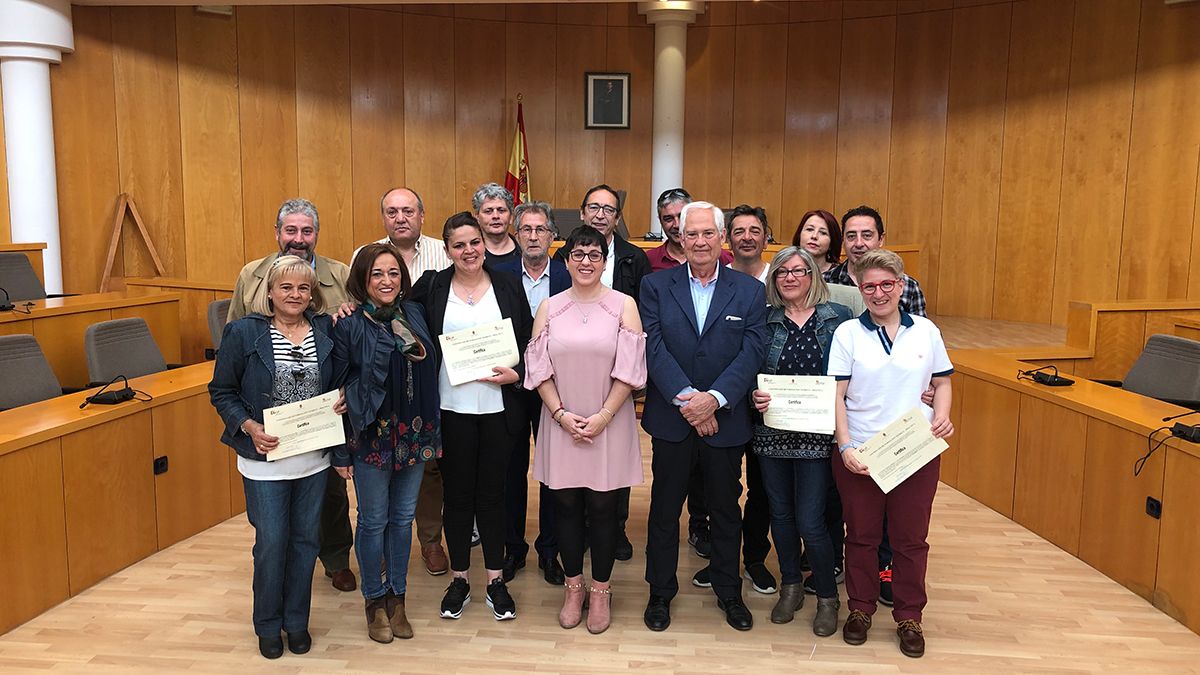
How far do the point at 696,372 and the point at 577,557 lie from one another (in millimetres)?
769

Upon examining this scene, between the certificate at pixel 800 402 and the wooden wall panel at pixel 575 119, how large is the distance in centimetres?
762

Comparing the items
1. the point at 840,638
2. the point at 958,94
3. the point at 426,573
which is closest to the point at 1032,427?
the point at 840,638

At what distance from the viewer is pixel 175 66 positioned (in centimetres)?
809

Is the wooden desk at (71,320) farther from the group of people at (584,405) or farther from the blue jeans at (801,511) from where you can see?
the blue jeans at (801,511)

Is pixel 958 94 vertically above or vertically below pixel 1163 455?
above

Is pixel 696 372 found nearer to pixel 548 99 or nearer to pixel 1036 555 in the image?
pixel 1036 555

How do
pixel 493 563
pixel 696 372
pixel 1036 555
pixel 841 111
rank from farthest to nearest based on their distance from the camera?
pixel 841 111, pixel 1036 555, pixel 493 563, pixel 696 372

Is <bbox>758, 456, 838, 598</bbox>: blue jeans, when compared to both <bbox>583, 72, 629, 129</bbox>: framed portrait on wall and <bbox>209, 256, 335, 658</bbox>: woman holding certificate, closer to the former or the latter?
<bbox>209, 256, 335, 658</bbox>: woman holding certificate

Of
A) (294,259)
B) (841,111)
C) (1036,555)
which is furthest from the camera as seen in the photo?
(841,111)

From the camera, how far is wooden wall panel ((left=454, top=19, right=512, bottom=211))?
985 cm

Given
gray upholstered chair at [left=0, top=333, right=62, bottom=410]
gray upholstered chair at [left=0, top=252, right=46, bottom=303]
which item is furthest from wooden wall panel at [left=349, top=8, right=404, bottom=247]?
gray upholstered chair at [left=0, top=333, right=62, bottom=410]

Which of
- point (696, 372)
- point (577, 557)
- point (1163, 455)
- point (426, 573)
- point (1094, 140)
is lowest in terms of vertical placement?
point (426, 573)

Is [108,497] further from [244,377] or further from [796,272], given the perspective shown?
[796,272]

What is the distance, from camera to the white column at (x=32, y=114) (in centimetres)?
698
